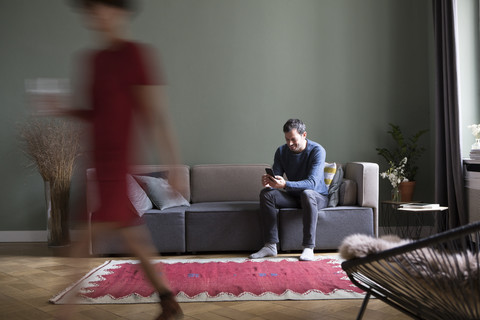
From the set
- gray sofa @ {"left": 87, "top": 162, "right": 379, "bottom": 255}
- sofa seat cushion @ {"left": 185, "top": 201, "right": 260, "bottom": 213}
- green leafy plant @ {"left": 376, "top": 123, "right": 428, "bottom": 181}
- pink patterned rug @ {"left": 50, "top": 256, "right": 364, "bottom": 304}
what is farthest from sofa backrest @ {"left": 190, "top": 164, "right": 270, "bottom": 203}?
green leafy plant @ {"left": 376, "top": 123, "right": 428, "bottom": 181}

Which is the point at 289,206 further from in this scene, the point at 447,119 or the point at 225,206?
the point at 447,119

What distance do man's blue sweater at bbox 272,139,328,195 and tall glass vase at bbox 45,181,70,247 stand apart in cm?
188

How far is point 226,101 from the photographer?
5129mm

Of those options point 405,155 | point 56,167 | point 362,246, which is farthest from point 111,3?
point 405,155

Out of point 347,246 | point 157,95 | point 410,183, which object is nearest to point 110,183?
point 157,95

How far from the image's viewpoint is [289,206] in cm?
404

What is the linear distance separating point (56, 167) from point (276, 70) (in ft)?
7.45

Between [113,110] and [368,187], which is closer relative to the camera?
[113,110]

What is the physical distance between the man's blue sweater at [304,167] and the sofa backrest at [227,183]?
0.54 metres

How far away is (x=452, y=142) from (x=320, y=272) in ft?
5.93

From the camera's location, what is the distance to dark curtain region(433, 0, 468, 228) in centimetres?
423

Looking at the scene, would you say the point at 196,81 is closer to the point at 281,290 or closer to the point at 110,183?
the point at 281,290

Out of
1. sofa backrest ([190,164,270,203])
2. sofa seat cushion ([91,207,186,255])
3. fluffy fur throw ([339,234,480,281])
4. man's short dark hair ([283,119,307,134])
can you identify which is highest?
man's short dark hair ([283,119,307,134])

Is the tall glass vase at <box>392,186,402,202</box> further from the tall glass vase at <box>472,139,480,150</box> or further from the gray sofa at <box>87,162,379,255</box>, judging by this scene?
the tall glass vase at <box>472,139,480,150</box>
